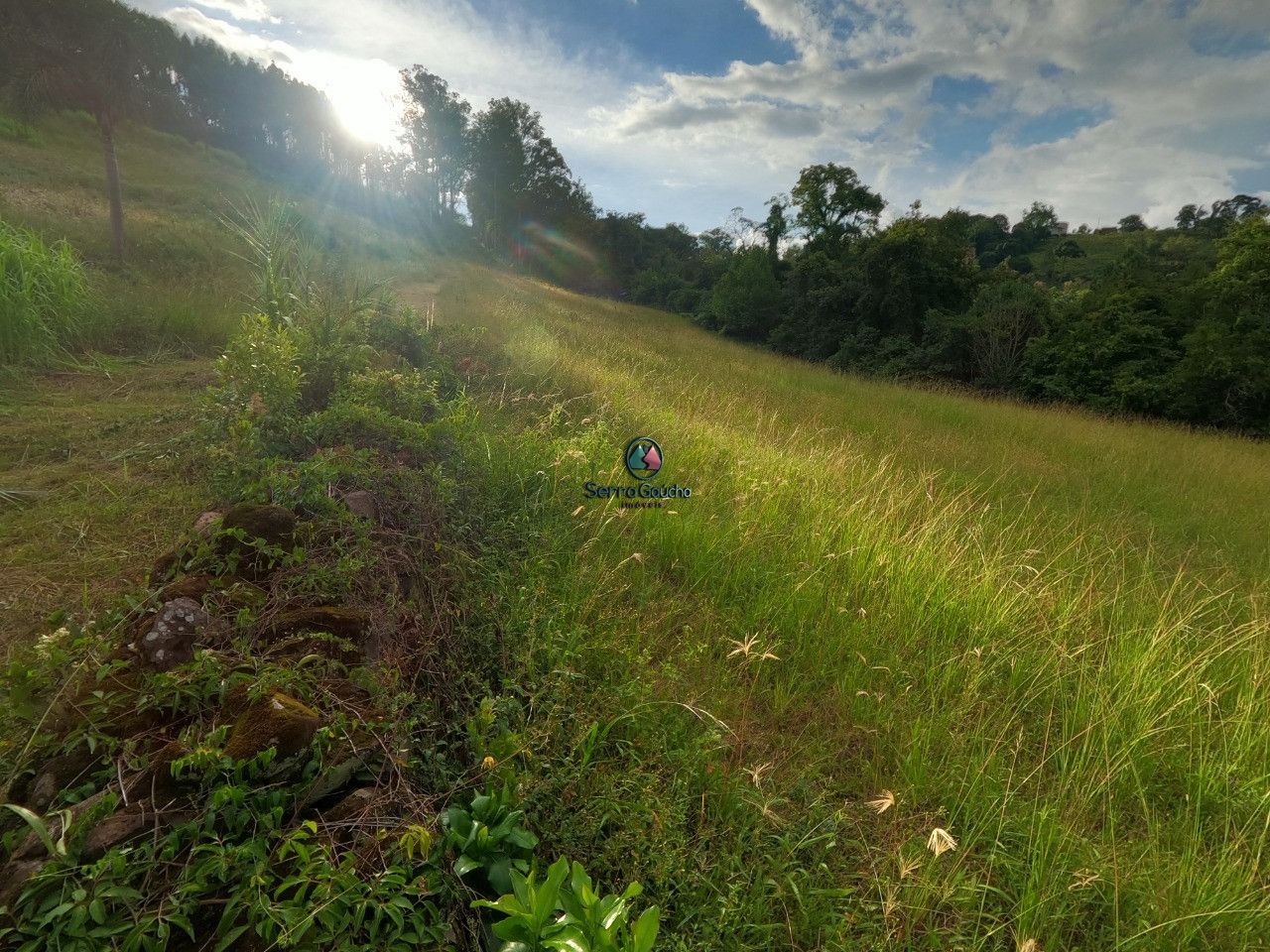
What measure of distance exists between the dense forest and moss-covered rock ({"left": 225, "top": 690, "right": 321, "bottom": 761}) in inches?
447

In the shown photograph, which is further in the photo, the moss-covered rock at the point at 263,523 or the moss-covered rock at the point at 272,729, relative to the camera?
the moss-covered rock at the point at 263,523

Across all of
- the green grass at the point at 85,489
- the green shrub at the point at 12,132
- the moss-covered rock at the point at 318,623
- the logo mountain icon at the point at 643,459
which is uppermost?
the green shrub at the point at 12,132

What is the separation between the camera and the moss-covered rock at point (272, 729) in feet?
4.02

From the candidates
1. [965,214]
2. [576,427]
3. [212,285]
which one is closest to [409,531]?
[576,427]

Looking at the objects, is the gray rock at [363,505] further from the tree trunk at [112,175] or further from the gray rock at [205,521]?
the tree trunk at [112,175]

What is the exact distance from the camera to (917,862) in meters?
1.50

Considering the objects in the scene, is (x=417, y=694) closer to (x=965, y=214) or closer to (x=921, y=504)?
(x=921, y=504)

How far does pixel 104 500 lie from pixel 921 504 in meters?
5.20

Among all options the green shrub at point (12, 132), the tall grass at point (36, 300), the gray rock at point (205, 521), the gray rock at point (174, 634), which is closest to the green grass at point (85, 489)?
the gray rock at point (205, 521)

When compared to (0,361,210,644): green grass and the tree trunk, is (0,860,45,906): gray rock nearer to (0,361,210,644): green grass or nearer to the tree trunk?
(0,361,210,644): green grass

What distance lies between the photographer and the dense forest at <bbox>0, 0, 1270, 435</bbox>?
28.3ft

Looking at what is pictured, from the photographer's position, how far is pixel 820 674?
7.79 feet

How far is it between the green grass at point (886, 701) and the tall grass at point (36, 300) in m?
3.98

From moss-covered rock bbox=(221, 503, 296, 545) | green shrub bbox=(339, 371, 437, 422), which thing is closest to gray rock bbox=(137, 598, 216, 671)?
moss-covered rock bbox=(221, 503, 296, 545)
